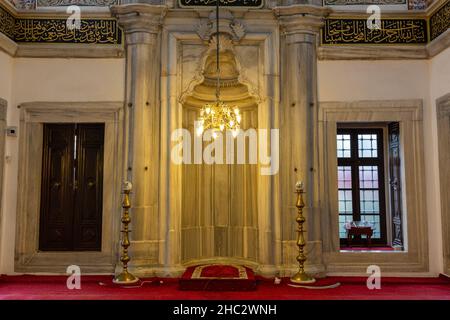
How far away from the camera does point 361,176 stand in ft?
20.0

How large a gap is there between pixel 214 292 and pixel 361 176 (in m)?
3.17

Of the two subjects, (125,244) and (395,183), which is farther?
(395,183)

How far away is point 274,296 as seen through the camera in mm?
3727

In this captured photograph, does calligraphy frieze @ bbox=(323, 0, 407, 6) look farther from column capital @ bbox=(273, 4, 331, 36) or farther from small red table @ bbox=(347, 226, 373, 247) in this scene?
small red table @ bbox=(347, 226, 373, 247)

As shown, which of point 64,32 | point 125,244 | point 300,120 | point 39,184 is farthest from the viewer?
point 64,32

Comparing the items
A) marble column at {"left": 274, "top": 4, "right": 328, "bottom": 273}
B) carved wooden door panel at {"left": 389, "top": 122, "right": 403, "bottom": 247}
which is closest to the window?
carved wooden door panel at {"left": 389, "top": 122, "right": 403, "bottom": 247}

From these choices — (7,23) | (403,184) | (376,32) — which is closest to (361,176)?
(403,184)

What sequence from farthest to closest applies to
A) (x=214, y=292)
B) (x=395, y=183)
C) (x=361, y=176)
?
(x=361, y=176), (x=395, y=183), (x=214, y=292)

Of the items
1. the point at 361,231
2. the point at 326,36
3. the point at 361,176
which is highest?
the point at 326,36

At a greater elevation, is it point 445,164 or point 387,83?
point 387,83

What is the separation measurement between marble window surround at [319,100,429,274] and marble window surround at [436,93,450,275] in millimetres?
191

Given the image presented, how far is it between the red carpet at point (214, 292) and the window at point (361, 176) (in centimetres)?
173

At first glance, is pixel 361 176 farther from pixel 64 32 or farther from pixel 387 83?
pixel 64 32
